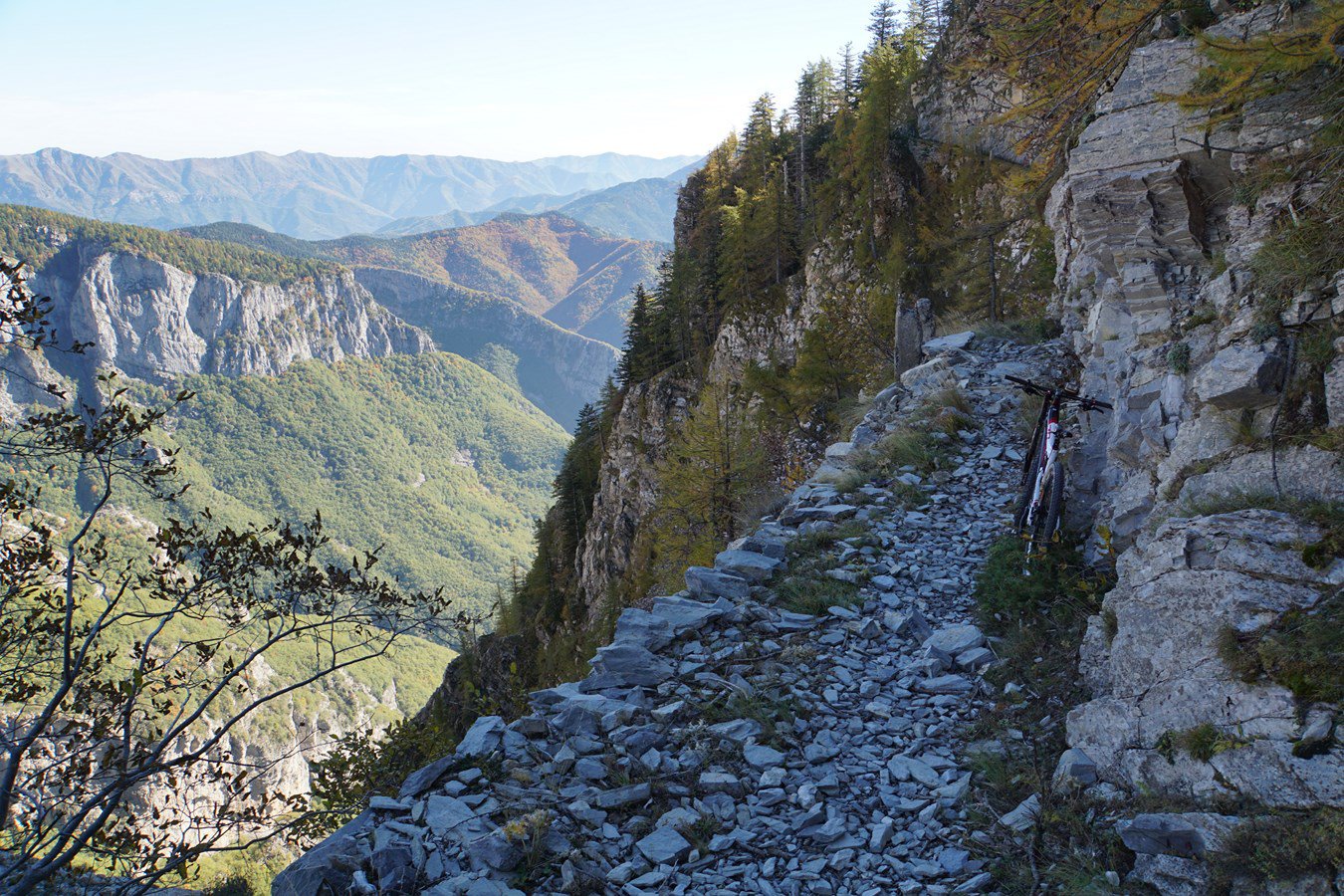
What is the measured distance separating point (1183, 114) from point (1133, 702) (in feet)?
22.4

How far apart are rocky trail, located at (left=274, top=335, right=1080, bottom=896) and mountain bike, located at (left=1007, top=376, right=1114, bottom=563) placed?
70 centimetres

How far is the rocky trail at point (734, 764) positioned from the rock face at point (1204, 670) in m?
0.79

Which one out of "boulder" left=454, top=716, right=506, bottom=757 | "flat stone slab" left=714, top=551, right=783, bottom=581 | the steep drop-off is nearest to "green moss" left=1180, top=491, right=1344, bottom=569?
the steep drop-off

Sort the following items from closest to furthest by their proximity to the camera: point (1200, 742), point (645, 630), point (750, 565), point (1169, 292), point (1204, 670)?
point (1200, 742), point (1204, 670), point (645, 630), point (750, 565), point (1169, 292)

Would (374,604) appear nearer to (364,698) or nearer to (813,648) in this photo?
(813,648)

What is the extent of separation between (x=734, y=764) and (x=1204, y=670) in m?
2.79

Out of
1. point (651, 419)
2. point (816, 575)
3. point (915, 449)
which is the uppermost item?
point (915, 449)

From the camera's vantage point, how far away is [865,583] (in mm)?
7316

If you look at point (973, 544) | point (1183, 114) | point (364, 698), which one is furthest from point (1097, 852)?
point (364, 698)

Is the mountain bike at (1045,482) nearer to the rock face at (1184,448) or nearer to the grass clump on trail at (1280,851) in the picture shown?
the rock face at (1184,448)

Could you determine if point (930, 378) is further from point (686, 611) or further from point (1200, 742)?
point (1200, 742)

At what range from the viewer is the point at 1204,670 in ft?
13.7

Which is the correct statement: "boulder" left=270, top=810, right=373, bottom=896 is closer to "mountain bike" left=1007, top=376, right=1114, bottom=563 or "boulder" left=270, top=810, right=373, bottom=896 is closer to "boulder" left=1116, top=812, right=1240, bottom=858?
"boulder" left=1116, top=812, right=1240, bottom=858

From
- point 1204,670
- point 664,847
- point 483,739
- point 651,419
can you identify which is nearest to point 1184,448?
point 1204,670
